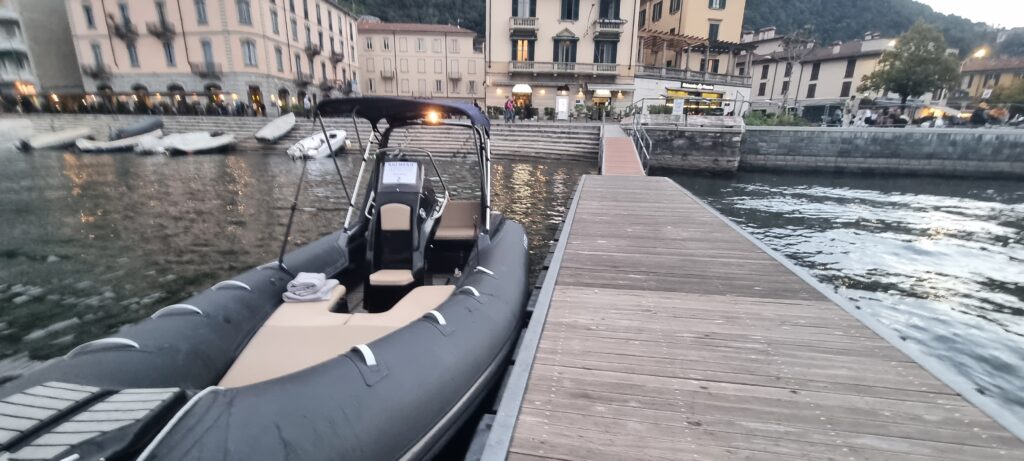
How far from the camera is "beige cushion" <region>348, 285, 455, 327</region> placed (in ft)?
11.6

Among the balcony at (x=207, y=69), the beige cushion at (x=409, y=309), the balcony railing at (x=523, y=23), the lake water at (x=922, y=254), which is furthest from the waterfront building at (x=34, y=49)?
the lake water at (x=922, y=254)

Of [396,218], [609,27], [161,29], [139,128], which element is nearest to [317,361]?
[396,218]

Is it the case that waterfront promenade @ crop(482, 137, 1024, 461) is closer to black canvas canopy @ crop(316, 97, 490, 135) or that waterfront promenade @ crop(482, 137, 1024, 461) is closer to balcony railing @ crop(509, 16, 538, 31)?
black canvas canopy @ crop(316, 97, 490, 135)

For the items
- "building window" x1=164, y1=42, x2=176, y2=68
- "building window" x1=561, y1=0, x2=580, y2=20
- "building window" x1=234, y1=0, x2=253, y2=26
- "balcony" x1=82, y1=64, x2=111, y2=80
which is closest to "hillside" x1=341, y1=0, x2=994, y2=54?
"building window" x1=561, y1=0, x2=580, y2=20

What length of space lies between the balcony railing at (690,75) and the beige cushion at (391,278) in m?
34.7

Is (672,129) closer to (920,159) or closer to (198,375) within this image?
(920,159)

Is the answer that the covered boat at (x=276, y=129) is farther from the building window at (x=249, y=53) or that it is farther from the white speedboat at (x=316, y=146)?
the building window at (x=249, y=53)

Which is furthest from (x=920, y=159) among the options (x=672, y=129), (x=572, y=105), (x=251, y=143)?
(x=251, y=143)

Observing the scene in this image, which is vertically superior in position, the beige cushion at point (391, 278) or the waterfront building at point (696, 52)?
the waterfront building at point (696, 52)

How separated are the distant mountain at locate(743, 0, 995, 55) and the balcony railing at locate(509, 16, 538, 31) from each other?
144 feet

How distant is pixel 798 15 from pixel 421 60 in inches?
2276

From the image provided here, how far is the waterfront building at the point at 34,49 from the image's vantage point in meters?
33.7

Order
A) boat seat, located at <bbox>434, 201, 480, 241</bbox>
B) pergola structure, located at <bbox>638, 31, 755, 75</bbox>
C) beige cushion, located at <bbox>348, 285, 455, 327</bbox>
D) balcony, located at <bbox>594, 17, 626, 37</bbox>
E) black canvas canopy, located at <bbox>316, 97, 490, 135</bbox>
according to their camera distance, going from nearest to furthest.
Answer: beige cushion, located at <bbox>348, 285, 455, 327</bbox>, black canvas canopy, located at <bbox>316, 97, 490, 135</bbox>, boat seat, located at <bbox>434, 201, 480, 241</bbox>, balcony, located at <bbox>594, 17, 626, 37</bbox>, pergola structure, located at <bbox>638, 31, 755, 75</bbox>

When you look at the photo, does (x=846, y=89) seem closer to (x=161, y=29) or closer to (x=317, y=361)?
(x=317, y=361)
